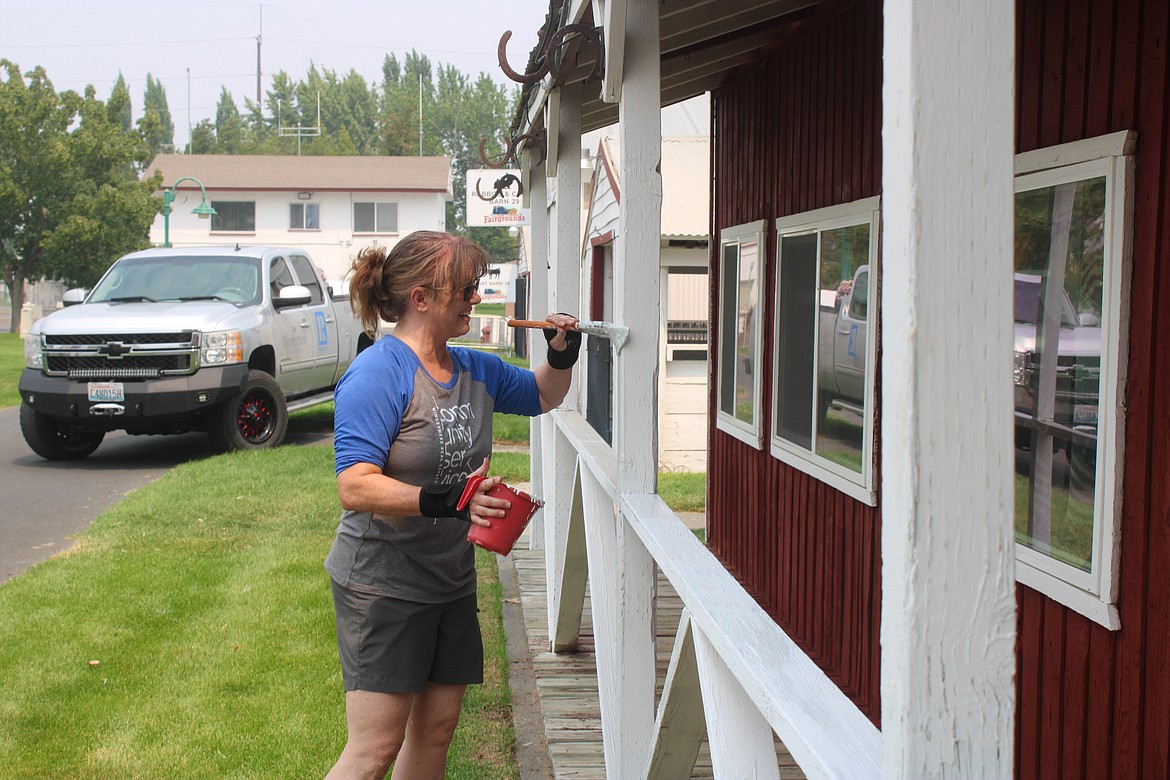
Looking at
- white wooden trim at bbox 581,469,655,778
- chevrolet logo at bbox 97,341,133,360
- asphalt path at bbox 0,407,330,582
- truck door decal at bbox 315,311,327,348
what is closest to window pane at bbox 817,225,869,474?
white wooden trim at bbox 581,469,655,778

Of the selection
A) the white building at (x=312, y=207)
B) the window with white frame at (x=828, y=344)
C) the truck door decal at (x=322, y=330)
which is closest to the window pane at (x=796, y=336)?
the window with white frame at (x=828, y=344)

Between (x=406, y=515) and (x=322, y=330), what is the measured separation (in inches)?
474

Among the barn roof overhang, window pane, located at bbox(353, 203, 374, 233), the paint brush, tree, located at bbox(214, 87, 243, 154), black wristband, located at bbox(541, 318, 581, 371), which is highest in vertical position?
tree, located at bbox(214, 87, 243, 154)

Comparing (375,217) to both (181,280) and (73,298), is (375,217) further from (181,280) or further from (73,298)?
(73,298)

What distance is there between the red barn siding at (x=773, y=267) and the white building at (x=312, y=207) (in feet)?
131

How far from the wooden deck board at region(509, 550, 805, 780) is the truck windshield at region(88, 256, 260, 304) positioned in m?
6.88

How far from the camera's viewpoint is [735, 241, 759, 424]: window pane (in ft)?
23.4

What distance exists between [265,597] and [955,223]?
247 inches

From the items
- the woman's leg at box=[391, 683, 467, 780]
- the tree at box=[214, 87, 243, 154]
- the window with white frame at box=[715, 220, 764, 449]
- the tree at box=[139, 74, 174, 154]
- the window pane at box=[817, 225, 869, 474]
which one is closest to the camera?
the woman's leg at box=[391, 683, 467, 780]

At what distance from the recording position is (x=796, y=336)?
6355mm

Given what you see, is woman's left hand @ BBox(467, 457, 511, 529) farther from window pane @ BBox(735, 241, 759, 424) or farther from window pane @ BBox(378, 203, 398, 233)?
window pane @ BBox(378, 203, 398, 233)

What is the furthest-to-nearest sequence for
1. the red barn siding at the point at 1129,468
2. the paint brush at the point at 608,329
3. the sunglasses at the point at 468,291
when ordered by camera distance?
1. the paint brush at the point at 608,329
2. the sunglasses at the point at 468,291
3. the red barn siding at the point at 1129,468

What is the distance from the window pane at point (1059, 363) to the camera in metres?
3.19

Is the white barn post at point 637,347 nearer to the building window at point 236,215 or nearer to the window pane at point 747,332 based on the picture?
the window pane at point 747,332
